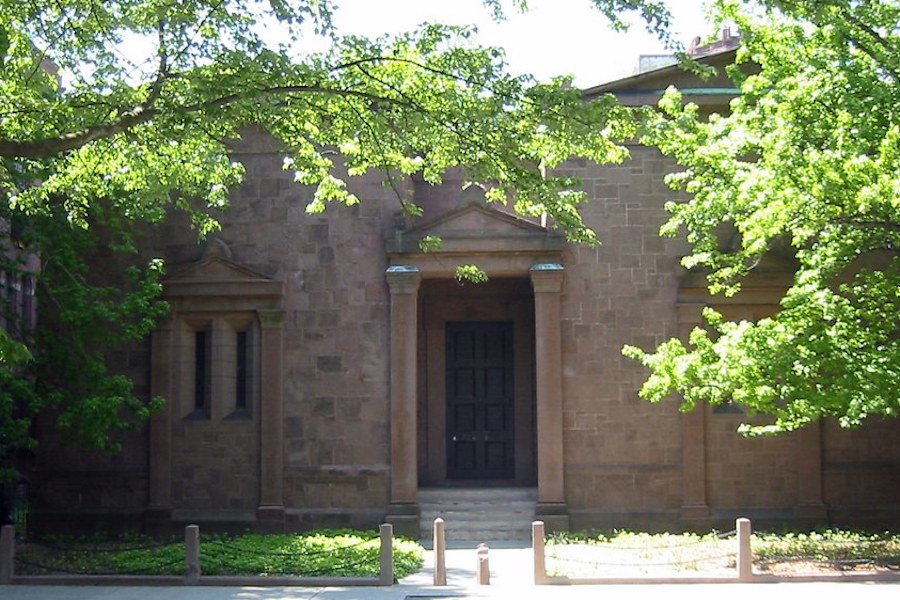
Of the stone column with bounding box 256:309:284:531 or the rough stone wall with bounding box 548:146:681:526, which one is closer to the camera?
the rough stone wall with bounding box 548:146:681:526

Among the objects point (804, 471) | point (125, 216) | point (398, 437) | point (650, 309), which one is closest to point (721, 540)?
point (804, 471)

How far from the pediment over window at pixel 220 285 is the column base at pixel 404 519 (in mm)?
4174

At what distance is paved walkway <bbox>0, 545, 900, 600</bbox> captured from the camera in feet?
46.5

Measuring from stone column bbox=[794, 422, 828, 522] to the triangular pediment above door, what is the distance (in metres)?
5.29

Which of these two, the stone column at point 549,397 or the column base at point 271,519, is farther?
the column base at point 271,519

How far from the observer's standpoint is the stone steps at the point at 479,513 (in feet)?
64.1

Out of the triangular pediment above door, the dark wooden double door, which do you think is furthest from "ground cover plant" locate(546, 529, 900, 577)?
the triangular pediment above door

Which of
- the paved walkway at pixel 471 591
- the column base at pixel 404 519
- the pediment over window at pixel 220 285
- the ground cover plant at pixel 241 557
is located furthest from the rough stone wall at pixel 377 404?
the paved walkway at pixel 471 591

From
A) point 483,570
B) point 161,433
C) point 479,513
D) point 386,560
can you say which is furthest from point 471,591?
point 161,433

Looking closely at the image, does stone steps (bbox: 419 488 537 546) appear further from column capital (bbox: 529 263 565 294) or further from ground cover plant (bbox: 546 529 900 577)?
column capital (bbox: 529 263 565 294)

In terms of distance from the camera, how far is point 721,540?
1831 cm

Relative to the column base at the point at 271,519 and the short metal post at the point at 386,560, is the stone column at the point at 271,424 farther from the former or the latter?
the short metal post at the point at 386,560

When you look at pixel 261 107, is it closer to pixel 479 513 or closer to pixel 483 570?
pixel 483 570

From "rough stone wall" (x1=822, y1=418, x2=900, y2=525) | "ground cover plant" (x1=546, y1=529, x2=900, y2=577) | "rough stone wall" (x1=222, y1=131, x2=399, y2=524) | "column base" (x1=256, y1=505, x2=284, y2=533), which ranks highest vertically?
"rough stone wall" (x1=222, y1=131, x2=399, y2=524)
